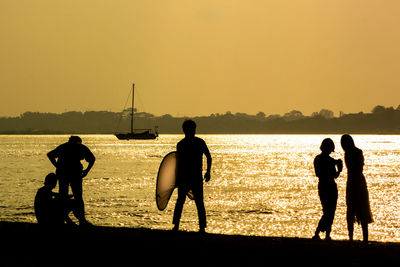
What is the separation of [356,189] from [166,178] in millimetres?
3600

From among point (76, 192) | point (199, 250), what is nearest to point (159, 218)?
point (76, 192)

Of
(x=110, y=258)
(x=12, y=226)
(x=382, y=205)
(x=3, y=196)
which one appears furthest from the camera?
(x=3, y=196)

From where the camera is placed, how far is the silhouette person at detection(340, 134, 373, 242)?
36.6 feet

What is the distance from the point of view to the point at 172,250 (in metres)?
9.60

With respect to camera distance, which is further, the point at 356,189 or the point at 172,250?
the point at 356,189

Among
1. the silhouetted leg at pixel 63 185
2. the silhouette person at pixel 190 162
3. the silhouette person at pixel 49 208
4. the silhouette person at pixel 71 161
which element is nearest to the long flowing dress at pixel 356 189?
the silhouette person at pixel 190 162

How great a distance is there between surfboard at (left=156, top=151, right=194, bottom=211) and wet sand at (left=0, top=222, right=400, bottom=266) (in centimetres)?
93

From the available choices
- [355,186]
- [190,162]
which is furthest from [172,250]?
[355,186]

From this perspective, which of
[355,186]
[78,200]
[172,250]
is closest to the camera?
[172,250]

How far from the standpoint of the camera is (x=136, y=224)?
1390 inches

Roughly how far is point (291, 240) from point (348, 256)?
6.61 feet

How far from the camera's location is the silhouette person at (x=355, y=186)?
1115 centimetres

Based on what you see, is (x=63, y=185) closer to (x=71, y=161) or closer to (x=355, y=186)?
(x=71, y=161)

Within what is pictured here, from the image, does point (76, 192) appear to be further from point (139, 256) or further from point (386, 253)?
point (386, 253)
